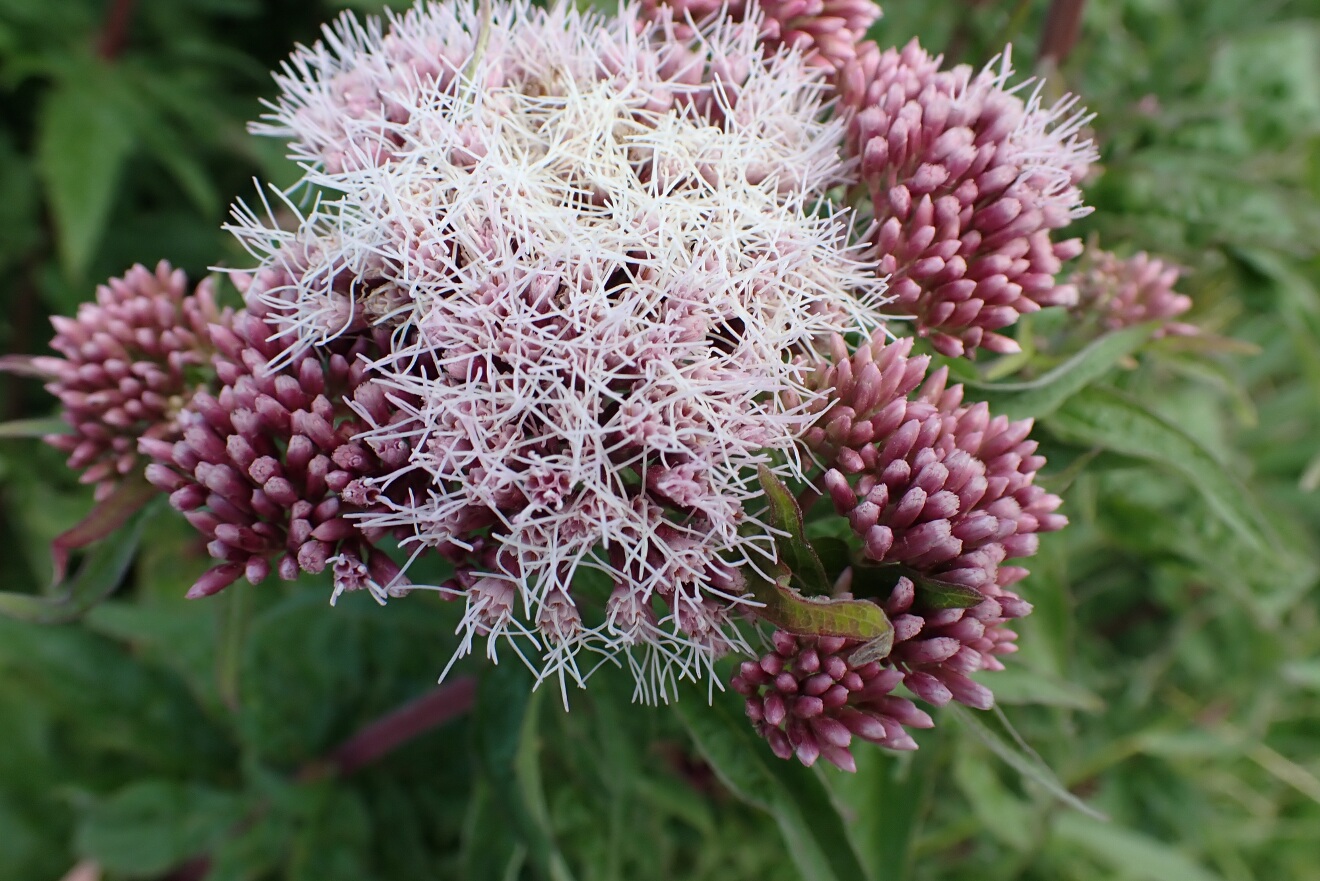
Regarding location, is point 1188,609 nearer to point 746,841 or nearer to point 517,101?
point 746,841

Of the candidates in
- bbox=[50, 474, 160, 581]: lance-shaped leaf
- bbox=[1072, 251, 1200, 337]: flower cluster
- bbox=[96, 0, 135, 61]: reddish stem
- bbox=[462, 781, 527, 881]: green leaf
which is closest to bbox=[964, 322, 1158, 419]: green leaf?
bbox=[1072, 251, 1200, 337]: flower cluster

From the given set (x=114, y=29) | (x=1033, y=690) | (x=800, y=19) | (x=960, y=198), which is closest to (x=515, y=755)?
(x=1033, y=690)

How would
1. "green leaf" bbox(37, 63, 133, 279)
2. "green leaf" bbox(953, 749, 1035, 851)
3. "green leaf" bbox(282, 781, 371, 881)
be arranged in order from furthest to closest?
"green leaf" bbox(37, 63, 133, 279) → "green leaf" bbox(953, 749, 1035, 851) → "green leaf" bbox(282, 781, 371, 881)

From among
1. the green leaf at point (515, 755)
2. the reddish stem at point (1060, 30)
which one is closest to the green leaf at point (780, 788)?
the green leaf at point (515, 755)

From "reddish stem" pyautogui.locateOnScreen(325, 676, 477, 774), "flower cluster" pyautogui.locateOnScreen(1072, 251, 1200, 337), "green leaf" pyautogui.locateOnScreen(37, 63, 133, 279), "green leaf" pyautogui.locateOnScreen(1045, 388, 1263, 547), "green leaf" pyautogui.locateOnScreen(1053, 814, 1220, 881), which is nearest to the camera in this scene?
"green leaf" pyautogui.locateOnScreen(1045, 388, 1263, 547)

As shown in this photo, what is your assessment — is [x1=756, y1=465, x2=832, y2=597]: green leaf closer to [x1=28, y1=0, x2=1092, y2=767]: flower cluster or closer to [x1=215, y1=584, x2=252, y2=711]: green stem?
[x1=28, y1=0, x2=1092, y2=767]: flower cluster

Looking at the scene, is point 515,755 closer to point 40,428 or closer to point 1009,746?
point 1009,746

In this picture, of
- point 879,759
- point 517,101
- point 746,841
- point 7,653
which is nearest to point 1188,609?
point 746,841

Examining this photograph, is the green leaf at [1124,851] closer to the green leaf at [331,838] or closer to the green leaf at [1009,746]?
the green leaf at [1009,746]
